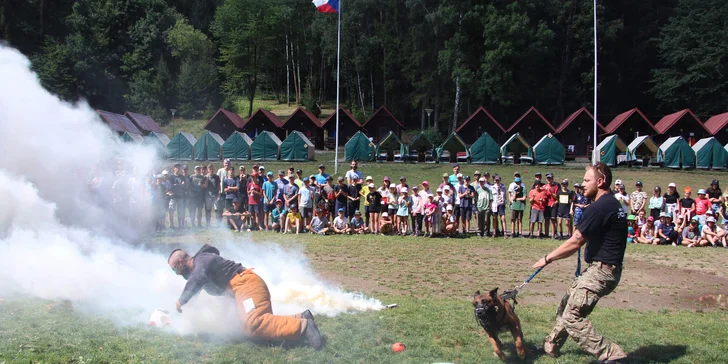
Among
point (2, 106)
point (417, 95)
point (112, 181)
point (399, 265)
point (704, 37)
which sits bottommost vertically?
point (399, 265)

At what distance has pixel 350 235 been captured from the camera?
2000 centimetres

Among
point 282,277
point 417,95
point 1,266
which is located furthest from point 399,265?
point 417,95

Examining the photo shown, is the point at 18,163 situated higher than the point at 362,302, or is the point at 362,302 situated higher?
the point at 18,163

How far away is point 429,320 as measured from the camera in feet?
29.5

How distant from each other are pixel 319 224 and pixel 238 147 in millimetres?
28132

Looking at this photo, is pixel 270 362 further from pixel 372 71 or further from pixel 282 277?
pixel 372 71

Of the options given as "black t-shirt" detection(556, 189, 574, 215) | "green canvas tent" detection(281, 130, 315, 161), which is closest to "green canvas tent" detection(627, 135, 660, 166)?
"green canvas tent" detection(281, 130, 315, 161)

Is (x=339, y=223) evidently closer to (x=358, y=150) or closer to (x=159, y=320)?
(x=159, y=320)

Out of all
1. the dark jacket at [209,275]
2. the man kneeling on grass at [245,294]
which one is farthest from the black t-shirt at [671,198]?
the dark jacket at [209,275]

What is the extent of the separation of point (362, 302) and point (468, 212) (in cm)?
1147

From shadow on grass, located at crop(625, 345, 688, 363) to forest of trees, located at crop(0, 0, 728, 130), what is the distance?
60940mm

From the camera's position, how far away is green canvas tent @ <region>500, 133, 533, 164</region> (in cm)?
4747

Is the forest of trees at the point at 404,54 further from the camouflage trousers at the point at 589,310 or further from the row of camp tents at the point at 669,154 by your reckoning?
the camouflage trousers at the point at 589,310

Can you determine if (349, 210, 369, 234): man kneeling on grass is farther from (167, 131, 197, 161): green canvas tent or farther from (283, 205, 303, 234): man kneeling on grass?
(167, 131, 197, 161): green canvas tent
